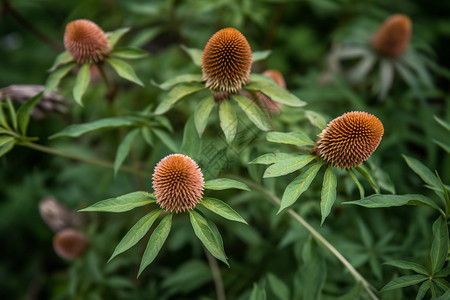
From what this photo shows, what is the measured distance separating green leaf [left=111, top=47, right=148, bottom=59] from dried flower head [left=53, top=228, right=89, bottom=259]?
1.12 m

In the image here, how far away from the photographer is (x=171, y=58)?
280 cm

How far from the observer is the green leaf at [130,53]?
5.11 feet

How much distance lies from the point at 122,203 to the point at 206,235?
0.96 feet

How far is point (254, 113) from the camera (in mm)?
1315

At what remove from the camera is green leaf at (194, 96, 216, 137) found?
1299 mm

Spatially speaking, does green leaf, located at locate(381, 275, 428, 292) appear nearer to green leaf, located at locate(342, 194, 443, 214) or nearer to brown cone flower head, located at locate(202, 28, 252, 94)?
green leaf, located at locate(342, 194, 443, 214)

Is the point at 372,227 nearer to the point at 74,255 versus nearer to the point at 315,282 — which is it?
the point at 315,282

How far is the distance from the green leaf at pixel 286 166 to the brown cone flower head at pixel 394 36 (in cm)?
154

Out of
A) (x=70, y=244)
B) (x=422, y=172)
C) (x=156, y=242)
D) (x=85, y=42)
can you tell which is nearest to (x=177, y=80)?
(x=85, y=42)

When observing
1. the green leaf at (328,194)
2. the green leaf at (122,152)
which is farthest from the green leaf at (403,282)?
the green leaf at (122,152)

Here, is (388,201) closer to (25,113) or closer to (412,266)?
(412,266)

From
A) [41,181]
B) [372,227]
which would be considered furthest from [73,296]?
[372,227]

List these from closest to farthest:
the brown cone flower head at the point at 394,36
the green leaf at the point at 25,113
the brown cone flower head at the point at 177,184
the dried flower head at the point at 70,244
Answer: the brown cone flower head at the point at 177,184 → the green leaf at the point at 25,113 → the dried flower head at the point at 70,244 → the brown cone flower head at the point at 394,36

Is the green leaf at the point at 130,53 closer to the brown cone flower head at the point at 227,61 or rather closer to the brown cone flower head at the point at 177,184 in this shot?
the brown cone flower head at the point at 227,61
